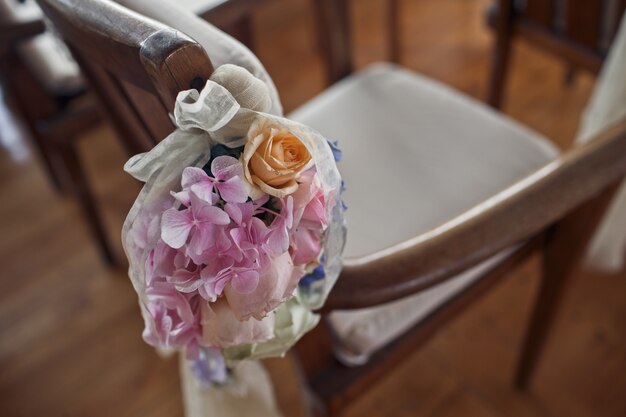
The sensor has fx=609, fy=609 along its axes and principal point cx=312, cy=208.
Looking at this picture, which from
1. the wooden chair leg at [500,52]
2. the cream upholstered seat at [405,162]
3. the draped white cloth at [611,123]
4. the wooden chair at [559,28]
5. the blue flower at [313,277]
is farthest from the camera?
the wooden chair leg at [500,52]

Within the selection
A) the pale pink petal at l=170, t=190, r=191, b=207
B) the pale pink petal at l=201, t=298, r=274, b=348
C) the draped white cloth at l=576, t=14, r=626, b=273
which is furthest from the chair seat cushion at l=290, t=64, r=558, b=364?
the pale pink petal at l=170, t=190, r=191, b=207

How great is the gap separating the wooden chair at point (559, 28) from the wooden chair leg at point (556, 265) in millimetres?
386

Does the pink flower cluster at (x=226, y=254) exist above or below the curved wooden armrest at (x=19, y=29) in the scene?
above

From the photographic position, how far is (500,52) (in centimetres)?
125

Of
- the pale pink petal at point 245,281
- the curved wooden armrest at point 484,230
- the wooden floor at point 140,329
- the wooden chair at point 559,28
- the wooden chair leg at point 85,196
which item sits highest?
the pale pink petal at point 245,281

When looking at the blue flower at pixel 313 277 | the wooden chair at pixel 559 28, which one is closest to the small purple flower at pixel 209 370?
the blue flower at pixel 313 277

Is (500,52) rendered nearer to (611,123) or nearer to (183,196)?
(611,123)

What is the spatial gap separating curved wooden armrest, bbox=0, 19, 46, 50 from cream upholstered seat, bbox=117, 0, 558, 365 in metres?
0.43

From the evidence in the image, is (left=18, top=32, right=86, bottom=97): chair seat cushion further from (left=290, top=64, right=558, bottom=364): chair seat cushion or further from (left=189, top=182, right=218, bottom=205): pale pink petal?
(left=189, top=182, right=218, bottom=205): pale pink petal

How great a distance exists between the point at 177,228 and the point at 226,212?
0.11ft

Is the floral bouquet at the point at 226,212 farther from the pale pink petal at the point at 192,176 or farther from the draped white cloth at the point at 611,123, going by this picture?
the draped white cloth at the point at 611,123

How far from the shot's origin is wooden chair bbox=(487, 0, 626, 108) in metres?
1.01

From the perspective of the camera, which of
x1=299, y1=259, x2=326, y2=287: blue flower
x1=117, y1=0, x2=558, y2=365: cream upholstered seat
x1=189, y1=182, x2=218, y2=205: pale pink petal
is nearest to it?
x1=189, y1=182, x2=218, y2=205: pale pink petal

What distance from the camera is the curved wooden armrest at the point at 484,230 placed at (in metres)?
0.59
